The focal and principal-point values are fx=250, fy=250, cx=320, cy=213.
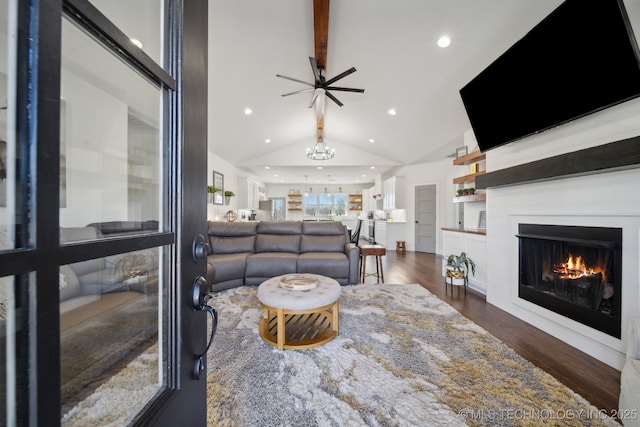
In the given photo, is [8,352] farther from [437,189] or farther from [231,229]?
[437,189]

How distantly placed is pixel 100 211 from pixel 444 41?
3.57 meters

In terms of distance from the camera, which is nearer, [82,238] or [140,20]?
[82,238]

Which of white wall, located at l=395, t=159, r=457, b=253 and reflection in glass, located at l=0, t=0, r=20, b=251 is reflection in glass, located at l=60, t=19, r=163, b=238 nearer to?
reflection in glass, located at l=0, t=0, r=20, b=251

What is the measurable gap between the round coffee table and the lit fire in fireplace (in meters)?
2.07

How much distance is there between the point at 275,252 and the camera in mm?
3977

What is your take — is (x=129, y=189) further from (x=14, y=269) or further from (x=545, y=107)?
(x=545, y=107)

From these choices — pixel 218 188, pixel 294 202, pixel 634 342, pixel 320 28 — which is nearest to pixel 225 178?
pixel 218 188

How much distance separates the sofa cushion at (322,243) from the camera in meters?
4.02

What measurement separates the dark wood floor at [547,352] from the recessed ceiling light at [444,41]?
304cm

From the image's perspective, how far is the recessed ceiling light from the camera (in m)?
2.79

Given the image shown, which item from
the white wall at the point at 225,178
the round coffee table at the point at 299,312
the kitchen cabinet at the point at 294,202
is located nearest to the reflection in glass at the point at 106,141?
the round coffee table at the point at 299,312

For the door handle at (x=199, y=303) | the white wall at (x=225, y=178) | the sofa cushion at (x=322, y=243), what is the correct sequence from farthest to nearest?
the white wall at (x=225, y=178)
the sofa cushion at (x=322, y=243)
the door handle at (x=199, y=303)

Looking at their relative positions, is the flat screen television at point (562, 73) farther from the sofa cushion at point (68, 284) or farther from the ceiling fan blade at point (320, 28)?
the sofa cushion at point (68, 284)

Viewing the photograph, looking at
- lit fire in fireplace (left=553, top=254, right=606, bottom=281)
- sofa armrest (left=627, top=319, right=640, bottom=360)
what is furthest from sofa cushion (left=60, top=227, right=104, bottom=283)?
lit fire in fireplace (left=553, top=254, right=606, bottom=281)
